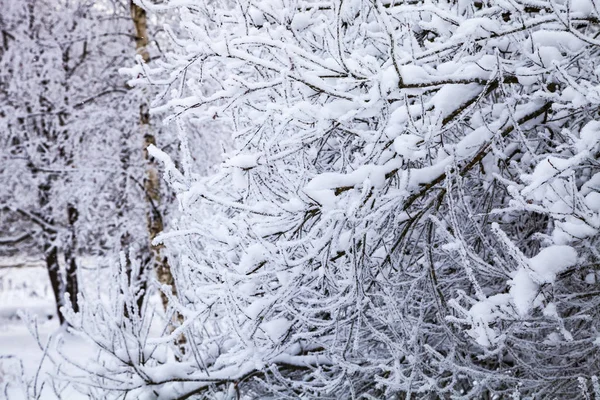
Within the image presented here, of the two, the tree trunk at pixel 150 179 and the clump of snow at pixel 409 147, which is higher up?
the clump of snow at pixel 409 147

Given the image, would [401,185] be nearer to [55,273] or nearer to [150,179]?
[150,179]

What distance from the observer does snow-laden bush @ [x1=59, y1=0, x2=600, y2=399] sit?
78.0 inches

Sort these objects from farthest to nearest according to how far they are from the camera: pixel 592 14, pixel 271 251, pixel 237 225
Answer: pixel 237 225, pixel 271 251, pixel 592 14

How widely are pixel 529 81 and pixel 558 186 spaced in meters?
0.42

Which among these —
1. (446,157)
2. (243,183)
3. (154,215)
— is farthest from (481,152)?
(154,215)

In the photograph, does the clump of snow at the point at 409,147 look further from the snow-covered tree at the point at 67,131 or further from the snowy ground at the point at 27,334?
the snow-covered tree at the point at 67,131

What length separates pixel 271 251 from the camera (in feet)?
7.86

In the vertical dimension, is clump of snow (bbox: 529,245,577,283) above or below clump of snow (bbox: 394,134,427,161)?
below

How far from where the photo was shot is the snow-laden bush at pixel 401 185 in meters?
1.98

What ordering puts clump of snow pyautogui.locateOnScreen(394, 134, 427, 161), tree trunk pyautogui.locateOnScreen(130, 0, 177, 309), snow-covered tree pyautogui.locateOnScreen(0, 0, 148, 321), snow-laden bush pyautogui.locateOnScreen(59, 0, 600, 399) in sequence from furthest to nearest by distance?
snow-covered tree pyautogui.locateOnScreen(0, 0, 148, 321) < tree trunk pyautogui.locateOnScreen(130, 0, 177, 309) < clump of snow pyautogui.locateOnScreen(394, 134, 427, 161) < snow-laden bush pyautogui.locateOnScreen(59, 0, 600, 399)

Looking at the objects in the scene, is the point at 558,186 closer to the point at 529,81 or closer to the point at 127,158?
the point at 529,81

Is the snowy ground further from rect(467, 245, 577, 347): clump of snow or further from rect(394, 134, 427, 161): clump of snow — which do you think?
rect(467, 245, 577, 347): clump of snow

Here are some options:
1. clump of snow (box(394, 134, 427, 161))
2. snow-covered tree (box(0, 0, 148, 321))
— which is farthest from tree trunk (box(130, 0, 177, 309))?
clump of snow (box(394, 134, 427, 161))

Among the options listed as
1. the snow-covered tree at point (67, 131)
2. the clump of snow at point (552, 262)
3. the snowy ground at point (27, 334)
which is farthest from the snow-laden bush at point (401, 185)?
the snow-covered tree at point (67, 131)
